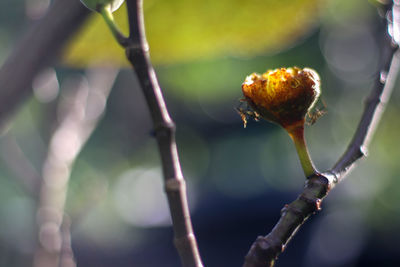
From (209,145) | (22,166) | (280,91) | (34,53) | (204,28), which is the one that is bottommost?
(209,145)

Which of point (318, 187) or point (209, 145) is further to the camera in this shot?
point (209, 145)

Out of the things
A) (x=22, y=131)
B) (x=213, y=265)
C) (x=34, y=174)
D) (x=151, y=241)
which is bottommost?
(x=151, y=241)

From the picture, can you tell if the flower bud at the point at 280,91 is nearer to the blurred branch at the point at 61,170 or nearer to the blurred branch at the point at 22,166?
the blurred branch at the point at 61,170

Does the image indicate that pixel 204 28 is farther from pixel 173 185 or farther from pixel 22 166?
pixel 173 185

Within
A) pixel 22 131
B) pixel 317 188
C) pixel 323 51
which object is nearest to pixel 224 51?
pixel 317 188

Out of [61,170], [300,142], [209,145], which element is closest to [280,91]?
[300,142]

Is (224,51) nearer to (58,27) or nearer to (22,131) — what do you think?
(58,27)

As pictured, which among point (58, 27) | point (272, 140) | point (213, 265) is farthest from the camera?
point (272, 140)
